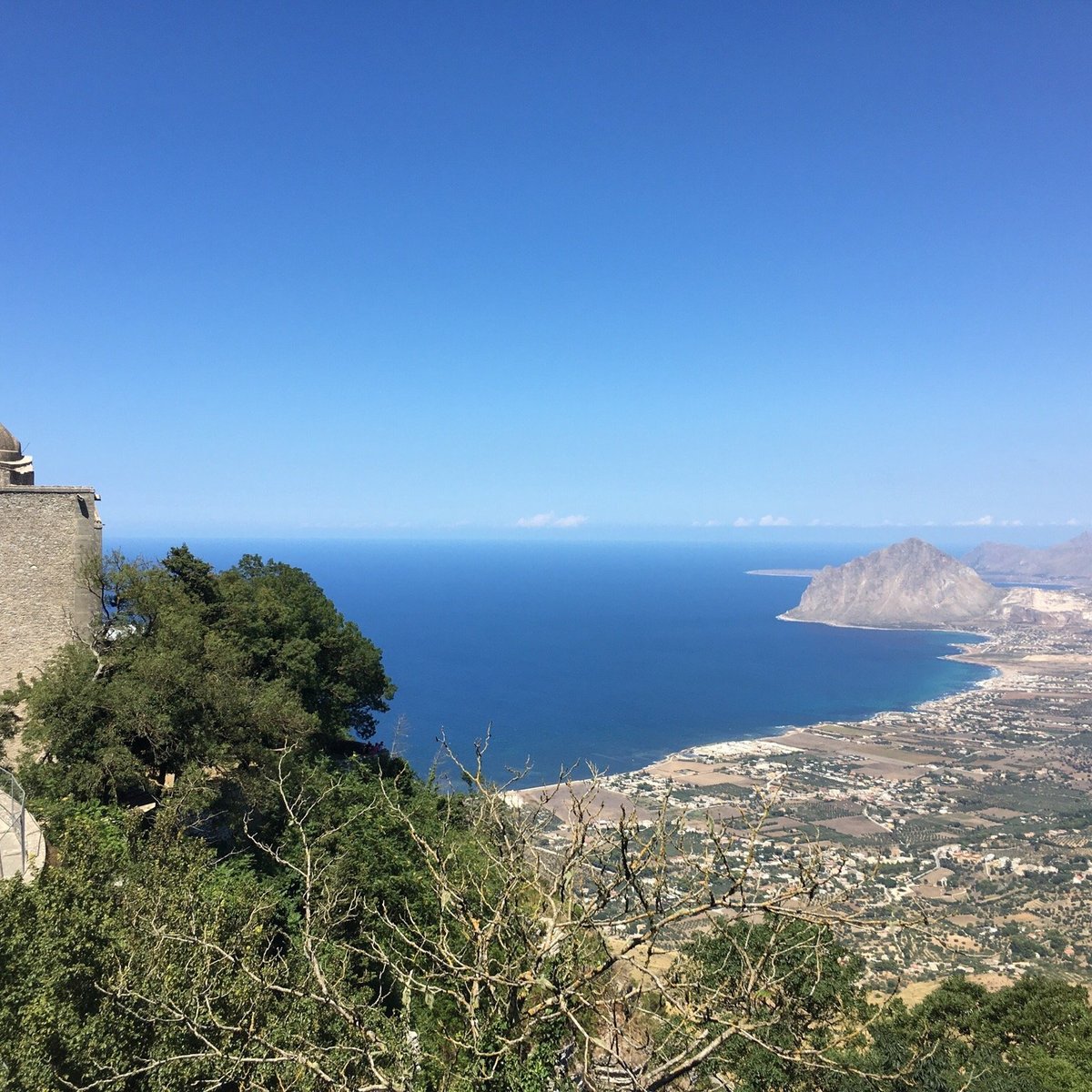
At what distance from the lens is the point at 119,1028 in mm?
6477

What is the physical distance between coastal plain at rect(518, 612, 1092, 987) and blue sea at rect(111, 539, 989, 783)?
664cm

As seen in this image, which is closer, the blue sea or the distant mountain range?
the blue sea

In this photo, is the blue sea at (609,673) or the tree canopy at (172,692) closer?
the tree canopy at (172,692)

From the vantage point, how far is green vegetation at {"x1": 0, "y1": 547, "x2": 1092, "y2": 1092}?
5.30 meters

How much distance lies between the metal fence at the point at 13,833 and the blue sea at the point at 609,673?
21.2 m

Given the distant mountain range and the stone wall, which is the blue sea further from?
the stone wall

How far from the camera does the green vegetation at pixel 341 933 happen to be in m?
5.30

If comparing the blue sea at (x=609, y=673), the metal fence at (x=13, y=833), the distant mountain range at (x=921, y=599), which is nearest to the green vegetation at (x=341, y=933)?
the metal fence at (x=13, y=833)

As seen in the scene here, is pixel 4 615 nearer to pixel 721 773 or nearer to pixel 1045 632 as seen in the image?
pixel 721 773

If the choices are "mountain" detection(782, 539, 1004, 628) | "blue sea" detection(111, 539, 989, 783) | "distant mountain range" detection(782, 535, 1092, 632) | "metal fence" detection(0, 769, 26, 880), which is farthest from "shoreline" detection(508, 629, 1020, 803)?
"mountain" detection(782, 539, 1004, 628)

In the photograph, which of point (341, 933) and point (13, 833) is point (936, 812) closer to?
point (341, 933)

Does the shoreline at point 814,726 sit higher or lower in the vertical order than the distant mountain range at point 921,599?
lower

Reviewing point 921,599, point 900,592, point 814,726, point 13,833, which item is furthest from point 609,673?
point 921,599

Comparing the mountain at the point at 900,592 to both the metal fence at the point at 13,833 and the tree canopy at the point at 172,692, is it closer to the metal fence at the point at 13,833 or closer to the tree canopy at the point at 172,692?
the tree canopy at the point at 172,692
